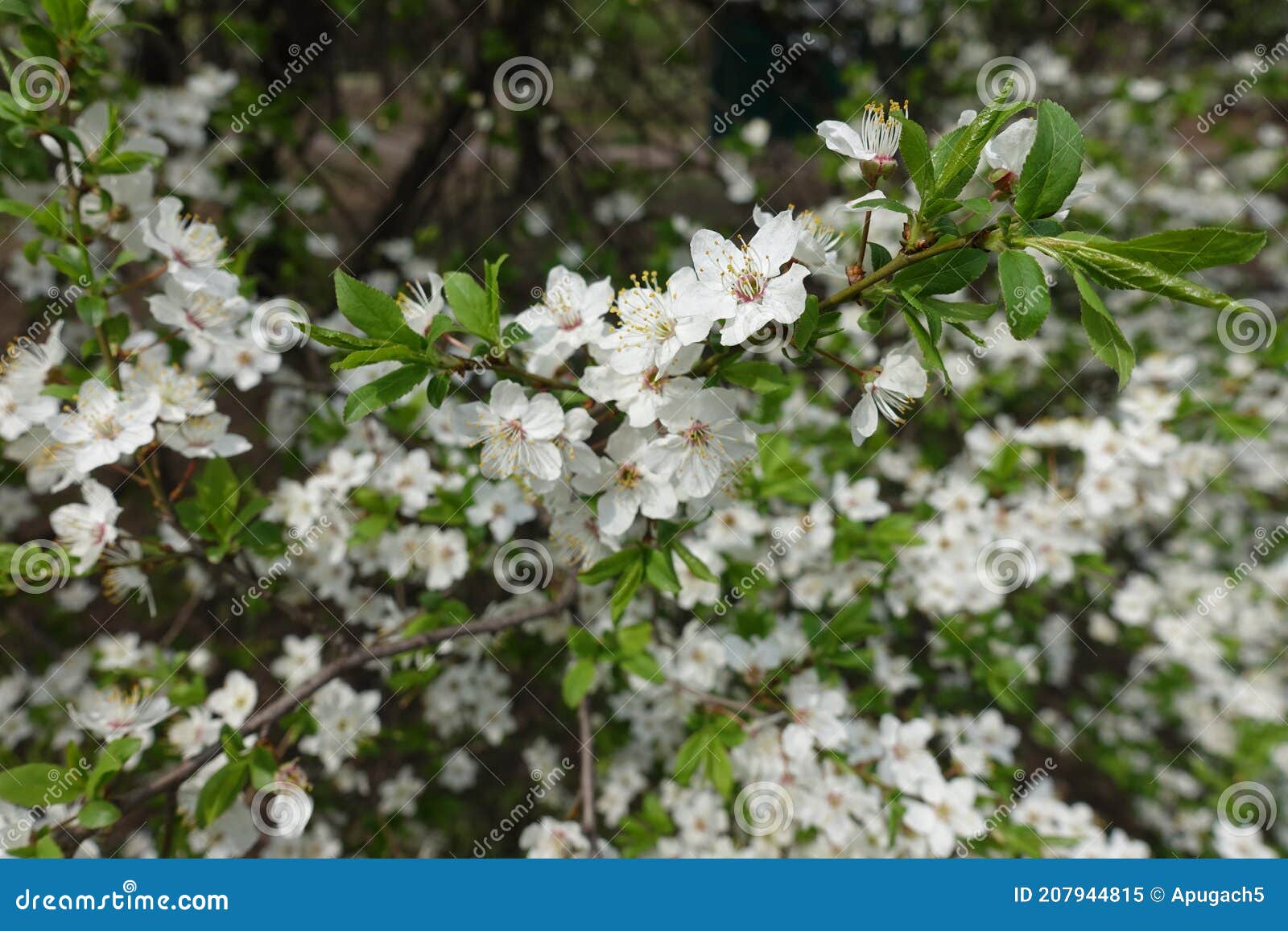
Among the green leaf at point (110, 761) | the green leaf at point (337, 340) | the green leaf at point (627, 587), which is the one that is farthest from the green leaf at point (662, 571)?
the green leaf at point (110, 761)

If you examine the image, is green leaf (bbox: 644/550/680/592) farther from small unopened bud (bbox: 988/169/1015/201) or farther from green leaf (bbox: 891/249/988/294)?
small unopened bud (bbox: 988/169/1015/201)

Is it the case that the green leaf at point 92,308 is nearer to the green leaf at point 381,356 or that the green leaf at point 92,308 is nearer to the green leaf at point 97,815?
the green leaf at point 381,356

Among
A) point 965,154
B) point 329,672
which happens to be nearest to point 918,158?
point 965,154

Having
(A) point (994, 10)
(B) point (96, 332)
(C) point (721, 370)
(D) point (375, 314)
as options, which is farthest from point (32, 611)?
(A) point (994, 10)

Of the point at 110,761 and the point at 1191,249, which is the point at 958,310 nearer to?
the point at 1191,249

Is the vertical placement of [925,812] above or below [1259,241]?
below

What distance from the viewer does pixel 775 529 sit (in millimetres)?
1982

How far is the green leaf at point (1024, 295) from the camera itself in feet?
2.57

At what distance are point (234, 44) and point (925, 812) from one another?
3.63 meters

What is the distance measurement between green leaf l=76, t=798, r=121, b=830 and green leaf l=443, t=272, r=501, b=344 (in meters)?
1.07

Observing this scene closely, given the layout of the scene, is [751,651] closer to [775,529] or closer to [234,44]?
[775,529]

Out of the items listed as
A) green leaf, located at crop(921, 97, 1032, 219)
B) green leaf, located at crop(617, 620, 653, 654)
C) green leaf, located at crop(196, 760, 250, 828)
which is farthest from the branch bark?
green leaf, located at crop(921, 97, 1032, 219)

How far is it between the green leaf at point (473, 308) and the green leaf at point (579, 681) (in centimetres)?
79

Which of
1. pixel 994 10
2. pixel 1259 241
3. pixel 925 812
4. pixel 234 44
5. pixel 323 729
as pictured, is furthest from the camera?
pixel 994 10
